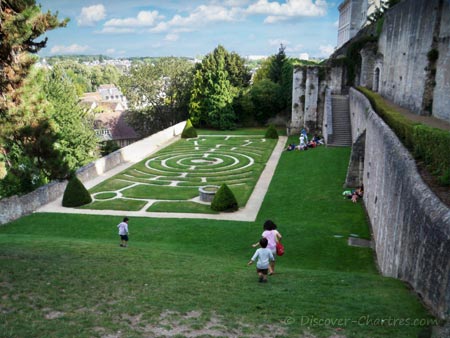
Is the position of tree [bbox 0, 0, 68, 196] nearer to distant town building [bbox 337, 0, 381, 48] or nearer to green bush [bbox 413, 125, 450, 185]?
green bush [bbox 413, 125, 450, 185]

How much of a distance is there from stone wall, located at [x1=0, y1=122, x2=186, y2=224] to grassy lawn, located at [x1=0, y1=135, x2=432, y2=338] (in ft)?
6.92

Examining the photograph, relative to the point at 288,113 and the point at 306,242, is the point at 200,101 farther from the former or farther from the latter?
the point at 306,242

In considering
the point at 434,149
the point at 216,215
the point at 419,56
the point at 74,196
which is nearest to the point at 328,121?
the point at 419,56

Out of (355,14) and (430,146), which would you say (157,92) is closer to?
(355,14)

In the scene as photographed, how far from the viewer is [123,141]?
49.2m

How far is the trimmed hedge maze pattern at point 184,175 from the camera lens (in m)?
20.8

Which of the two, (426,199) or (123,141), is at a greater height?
(426,199)

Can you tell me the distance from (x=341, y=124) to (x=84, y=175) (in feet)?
63.4

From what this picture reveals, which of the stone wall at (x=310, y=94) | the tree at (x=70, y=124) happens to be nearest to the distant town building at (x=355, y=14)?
the stone wall at (x=310, y=94)

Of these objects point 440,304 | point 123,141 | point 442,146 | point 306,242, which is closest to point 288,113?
point 123,141

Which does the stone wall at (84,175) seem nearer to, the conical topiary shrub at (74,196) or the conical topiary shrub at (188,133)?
the conical topiary shrub at (188,133)

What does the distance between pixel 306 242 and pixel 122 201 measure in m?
10.2

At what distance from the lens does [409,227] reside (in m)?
8.03

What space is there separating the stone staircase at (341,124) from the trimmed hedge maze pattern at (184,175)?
513cm
